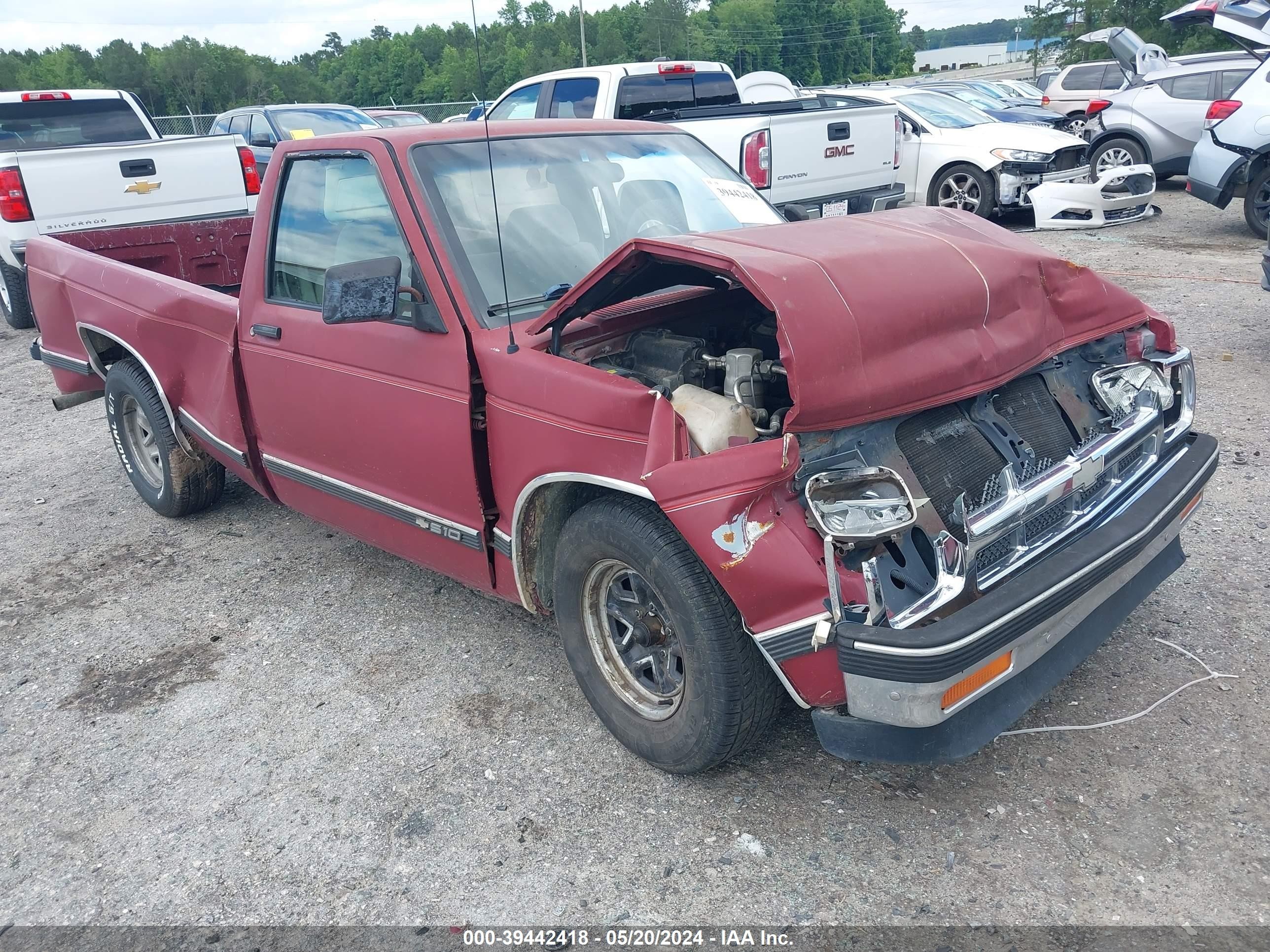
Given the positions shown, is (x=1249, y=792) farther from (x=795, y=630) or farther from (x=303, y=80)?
(x=303, y=80)

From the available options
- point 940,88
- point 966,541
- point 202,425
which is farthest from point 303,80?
point 966,541

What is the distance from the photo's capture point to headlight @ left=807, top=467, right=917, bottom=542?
2.40 metres

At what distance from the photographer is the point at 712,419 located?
2.68 metres

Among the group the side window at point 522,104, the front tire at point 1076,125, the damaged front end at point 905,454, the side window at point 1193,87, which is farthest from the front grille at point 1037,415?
the front tire at point 1076,125

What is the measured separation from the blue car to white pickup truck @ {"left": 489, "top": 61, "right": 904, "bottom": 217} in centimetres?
478

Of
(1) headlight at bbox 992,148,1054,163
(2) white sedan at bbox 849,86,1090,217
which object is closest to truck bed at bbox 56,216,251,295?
(2) white sedan at bbox 849,86,1090,217

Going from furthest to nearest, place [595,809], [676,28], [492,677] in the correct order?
[676,28], [492,677], [595,809]

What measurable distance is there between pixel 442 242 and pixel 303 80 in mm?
48230

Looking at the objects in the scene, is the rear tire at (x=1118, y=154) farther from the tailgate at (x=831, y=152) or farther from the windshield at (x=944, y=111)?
the tailgate at (x=831, y=152)

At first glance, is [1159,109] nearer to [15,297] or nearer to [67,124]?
[67,124]

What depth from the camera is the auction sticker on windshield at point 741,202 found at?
4.13 meters

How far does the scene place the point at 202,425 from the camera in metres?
4.58

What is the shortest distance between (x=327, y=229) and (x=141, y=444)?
7.62 feet

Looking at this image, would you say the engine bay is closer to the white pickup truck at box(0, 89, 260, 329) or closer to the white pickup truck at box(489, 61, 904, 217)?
the white pickup truck at box(489, 61, 904, 217)
